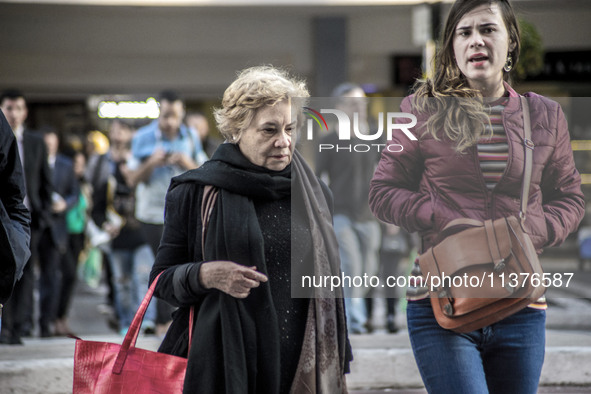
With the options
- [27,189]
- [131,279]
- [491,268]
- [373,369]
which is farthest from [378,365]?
[27,189]

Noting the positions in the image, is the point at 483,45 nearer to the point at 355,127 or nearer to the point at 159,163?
the point at 355,127

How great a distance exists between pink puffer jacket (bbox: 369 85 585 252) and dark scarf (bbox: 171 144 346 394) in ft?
1.03

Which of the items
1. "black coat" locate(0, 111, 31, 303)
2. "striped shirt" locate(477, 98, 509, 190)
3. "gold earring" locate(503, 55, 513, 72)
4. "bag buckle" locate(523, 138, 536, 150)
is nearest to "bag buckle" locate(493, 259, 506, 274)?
"striped shirt" locate(477, 98, 509, 190)

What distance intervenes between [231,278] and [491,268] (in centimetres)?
89

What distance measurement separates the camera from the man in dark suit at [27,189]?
21.4 feet

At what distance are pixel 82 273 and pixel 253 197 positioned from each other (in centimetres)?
926

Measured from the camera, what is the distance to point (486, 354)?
9.31 ft

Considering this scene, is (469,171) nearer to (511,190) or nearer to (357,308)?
(511,190)

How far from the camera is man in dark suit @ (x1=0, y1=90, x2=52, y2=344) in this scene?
6.52m

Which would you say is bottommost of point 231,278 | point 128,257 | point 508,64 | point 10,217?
point 128,257

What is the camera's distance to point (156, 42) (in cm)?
1359

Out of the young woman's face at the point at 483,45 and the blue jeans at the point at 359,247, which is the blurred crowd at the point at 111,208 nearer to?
the blue jeans at the point at 359,247

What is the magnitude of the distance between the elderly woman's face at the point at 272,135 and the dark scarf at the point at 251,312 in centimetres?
4

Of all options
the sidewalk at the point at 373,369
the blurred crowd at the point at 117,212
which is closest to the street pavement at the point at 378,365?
the sidewalk at the point at 373,369
